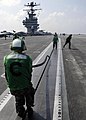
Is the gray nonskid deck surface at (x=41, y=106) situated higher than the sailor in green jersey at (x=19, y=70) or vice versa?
the sailor in green jersey at (x=19, y=70)

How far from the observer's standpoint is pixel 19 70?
187 inches

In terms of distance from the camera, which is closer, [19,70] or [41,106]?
[19,70]

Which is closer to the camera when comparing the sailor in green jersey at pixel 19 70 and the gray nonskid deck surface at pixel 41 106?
the sailor in green jersey at pixel 19 70

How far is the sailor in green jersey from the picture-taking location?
4.64 m

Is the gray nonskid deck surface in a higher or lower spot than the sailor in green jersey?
lower

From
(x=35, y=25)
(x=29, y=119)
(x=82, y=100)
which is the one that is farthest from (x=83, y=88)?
(x=35, y=25)

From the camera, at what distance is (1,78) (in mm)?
10469

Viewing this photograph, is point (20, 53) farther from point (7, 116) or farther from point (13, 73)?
point (7, 116)

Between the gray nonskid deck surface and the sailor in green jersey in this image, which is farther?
the gray nonskid deck surface

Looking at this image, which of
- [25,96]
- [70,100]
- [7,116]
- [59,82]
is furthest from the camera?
[59,82]

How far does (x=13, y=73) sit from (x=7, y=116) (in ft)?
4.55

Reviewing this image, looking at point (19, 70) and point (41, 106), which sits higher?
point (19, 70)

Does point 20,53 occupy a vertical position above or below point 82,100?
above

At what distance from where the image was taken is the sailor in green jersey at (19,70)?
4645mm
